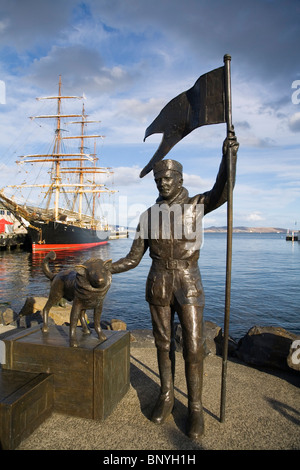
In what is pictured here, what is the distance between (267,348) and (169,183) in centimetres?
321

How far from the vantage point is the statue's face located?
3.71m

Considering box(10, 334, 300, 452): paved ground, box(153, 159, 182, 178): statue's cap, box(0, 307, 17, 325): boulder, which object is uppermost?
box(153, 159, 182, 178): statue's cap

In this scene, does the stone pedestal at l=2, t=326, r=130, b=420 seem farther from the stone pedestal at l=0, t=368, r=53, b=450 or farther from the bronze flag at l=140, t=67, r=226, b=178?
the bronze flag at l=140, t=67, r=226, b=178

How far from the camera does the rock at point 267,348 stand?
16.6 ft

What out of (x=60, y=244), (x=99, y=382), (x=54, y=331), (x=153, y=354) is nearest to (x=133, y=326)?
(x=153, y=354)

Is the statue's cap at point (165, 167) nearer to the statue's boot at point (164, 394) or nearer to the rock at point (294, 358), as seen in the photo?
the statue's boot at point (164, 394)

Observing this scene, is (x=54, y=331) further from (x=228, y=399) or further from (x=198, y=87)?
(x=198, y=87)

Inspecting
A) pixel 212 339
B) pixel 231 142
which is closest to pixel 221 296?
pixel 212 339

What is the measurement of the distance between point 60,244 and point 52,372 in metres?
41.5

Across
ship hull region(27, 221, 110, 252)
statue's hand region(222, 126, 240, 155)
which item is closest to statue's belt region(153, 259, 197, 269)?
statue's hand region(222, 126, 240, 155)

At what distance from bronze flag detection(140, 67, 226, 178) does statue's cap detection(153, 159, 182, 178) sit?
0.25 meters

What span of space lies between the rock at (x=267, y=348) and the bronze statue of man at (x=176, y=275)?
1.93 m

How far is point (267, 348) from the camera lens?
5172mm

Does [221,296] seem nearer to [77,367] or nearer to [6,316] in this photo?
[6,316]
